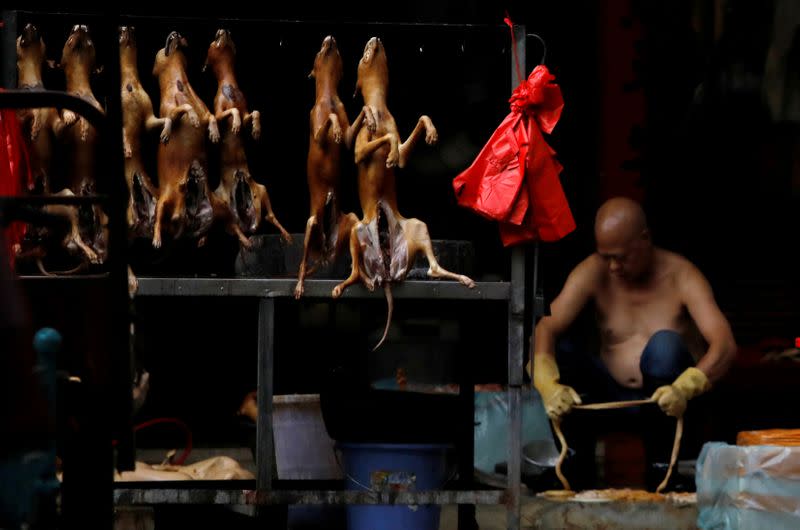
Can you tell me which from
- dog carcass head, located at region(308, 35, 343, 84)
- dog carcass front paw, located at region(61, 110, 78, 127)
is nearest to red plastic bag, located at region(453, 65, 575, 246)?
dog carcass head, located at region(308, 35, 343, 84)

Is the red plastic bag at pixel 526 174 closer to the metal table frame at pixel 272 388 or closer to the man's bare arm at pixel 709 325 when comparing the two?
the metal table frame at pixel 272 388

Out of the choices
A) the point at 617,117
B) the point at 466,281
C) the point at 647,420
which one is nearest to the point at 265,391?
the point at 466,281

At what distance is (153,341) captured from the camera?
836cm

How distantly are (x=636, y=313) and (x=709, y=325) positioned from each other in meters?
0.47

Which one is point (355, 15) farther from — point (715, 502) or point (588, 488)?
point (715, 502)

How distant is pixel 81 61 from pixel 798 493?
374 cm

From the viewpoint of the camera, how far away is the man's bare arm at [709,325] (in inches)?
260

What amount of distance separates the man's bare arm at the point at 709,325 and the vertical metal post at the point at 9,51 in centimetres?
361

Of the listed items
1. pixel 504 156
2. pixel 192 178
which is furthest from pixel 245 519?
pixel 504 156

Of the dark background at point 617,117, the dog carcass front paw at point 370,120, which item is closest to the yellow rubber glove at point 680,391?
the dark background at point 617,117

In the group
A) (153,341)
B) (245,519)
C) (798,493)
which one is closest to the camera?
(798,493)

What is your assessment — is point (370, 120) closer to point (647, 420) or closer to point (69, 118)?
point (69, 118)

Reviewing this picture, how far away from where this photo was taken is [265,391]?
5.59 m

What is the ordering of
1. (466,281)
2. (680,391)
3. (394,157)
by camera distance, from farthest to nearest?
1. (680,391)
2. (394,157)
3. (466,281)
